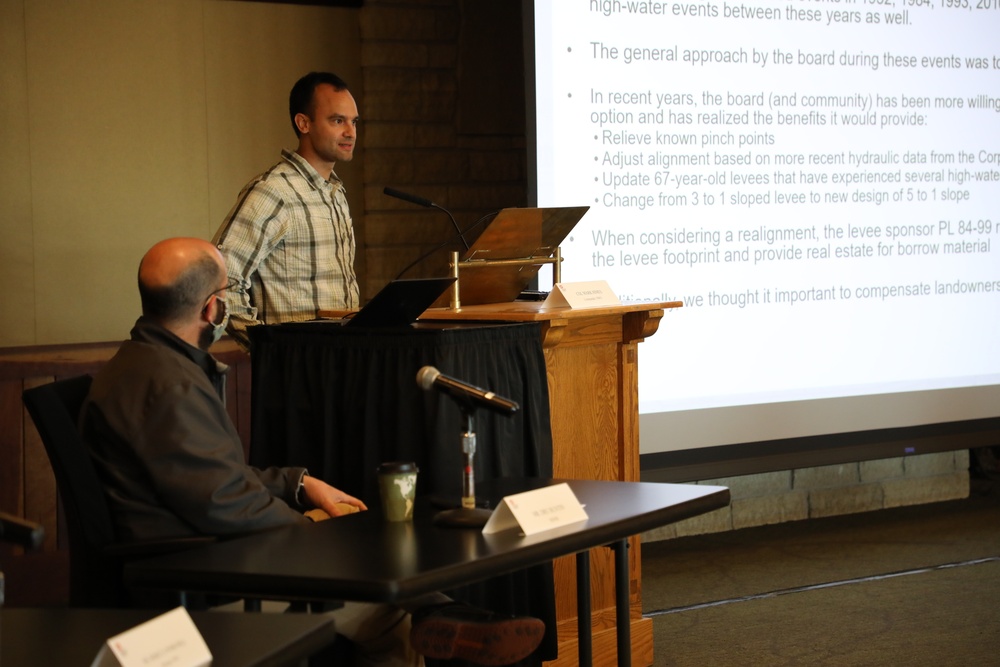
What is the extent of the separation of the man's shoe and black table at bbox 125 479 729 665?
0.61 feet

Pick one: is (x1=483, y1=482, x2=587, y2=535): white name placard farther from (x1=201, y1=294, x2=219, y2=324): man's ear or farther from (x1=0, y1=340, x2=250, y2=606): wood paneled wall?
(x1=0, y1=340, x2=250, y2=606): wood paneled wall

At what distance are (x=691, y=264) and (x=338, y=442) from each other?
208cm

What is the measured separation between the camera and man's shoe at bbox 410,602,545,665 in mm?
2020

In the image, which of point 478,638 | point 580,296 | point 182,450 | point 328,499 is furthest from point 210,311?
point 580,296

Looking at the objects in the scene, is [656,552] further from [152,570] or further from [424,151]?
[152,570]

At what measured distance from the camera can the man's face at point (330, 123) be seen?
3.38 m

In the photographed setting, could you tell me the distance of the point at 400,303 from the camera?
2523mm

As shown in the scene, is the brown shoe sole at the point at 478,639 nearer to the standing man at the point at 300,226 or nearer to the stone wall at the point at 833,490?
the standing man at the point at 300,226

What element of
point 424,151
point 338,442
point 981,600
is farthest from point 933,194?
point 338,442

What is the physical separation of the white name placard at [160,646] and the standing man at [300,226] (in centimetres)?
189

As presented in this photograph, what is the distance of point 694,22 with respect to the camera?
173 inches

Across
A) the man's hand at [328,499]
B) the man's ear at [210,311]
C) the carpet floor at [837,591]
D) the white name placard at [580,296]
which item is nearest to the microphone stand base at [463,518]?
the man's hand at [328,499]

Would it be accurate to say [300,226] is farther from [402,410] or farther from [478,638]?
[478,638]

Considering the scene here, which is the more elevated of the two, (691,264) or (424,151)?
(424,151)
